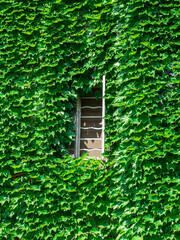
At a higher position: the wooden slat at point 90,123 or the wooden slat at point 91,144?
the wooden slat at point 90,123

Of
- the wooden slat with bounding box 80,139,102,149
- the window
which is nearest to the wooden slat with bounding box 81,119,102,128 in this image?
the window

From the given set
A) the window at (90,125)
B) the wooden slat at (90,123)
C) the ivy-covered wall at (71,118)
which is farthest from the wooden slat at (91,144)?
the ivy-covered wall at (71,118)

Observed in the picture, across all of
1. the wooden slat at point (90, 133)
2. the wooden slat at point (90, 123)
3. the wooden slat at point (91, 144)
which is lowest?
the wooden slat at point (91, 144)

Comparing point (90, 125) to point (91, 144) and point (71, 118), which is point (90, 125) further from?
point (71, 118)

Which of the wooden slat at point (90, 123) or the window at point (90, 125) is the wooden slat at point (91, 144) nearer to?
the window at point (90, 125)

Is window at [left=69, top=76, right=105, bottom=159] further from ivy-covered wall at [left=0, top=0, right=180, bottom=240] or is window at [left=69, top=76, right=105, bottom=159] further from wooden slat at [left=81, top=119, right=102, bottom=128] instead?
ivy-covered wall at [left=0, top=0, right=180, bottom=240]

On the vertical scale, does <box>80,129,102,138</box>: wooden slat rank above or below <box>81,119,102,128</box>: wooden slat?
below

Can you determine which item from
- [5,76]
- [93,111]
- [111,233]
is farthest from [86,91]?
[111,233]

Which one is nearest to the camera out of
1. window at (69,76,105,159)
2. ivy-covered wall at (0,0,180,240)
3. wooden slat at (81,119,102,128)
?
ivy-covered wall at (0,0,180,240)
